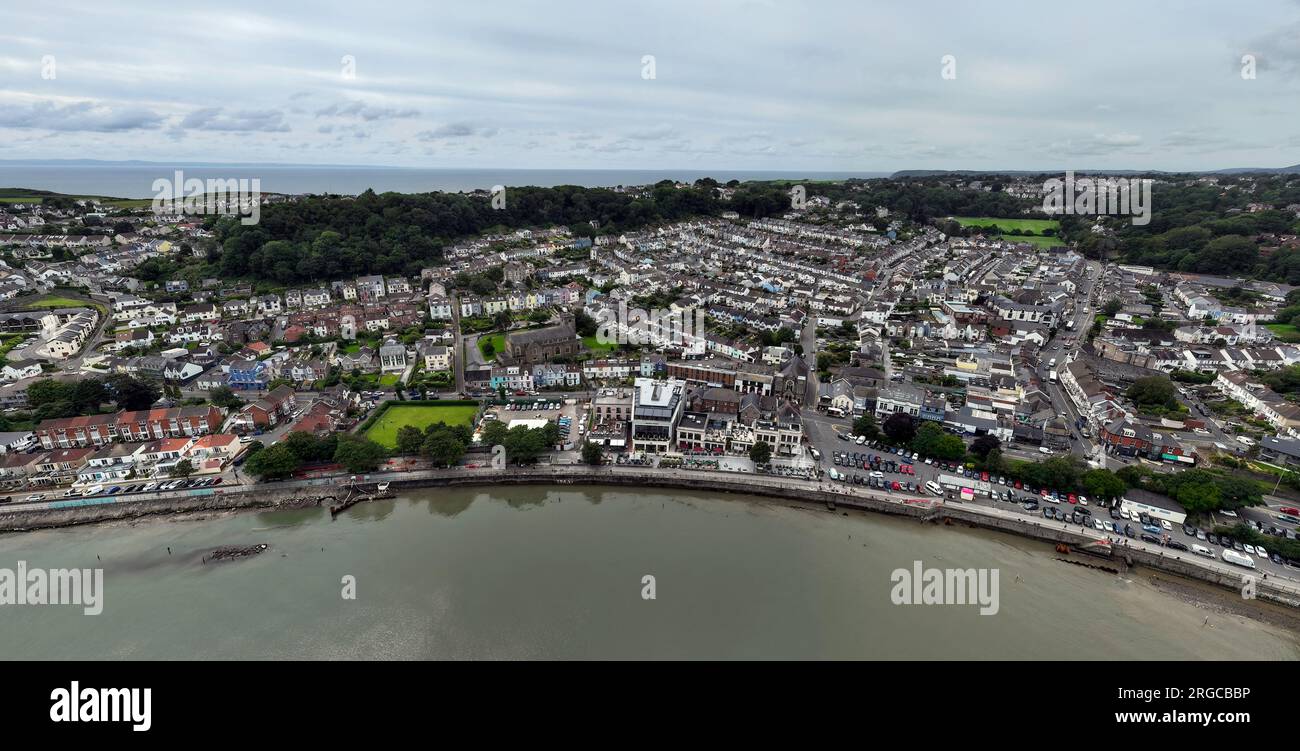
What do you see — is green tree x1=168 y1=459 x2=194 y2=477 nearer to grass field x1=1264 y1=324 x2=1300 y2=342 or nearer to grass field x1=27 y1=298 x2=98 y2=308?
grass field x1=27 y1=298 x2=98 y2=308

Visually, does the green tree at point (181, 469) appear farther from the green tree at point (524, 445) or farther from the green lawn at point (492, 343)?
the green lawn at point (492, 343)

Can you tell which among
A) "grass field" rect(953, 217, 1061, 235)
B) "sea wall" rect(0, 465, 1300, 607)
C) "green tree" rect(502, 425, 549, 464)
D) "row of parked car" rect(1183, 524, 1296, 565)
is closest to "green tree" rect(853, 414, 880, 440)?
"sea wall" rect(0, 465, 1300, 607)

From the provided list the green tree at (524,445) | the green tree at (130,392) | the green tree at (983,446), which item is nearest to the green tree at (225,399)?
the green tree at (130,392)

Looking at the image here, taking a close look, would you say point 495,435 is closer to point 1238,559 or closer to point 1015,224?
point 1238,559

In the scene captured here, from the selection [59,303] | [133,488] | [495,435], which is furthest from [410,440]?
[59,303]

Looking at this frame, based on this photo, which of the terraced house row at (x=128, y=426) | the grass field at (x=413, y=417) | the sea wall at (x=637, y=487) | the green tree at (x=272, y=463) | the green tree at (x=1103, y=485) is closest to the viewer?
Answer: the sea wall at (x=637, y=487)

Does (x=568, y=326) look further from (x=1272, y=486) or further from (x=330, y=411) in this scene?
(x=1272, y=486)

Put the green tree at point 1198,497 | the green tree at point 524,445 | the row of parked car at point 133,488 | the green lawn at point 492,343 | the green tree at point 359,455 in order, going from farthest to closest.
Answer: the green lawn at point 492,343 < the green tree at point 524,445 < the green tree at point 359,455 < the row of parked car at point 133,488 < the green tree at point 1198,497
